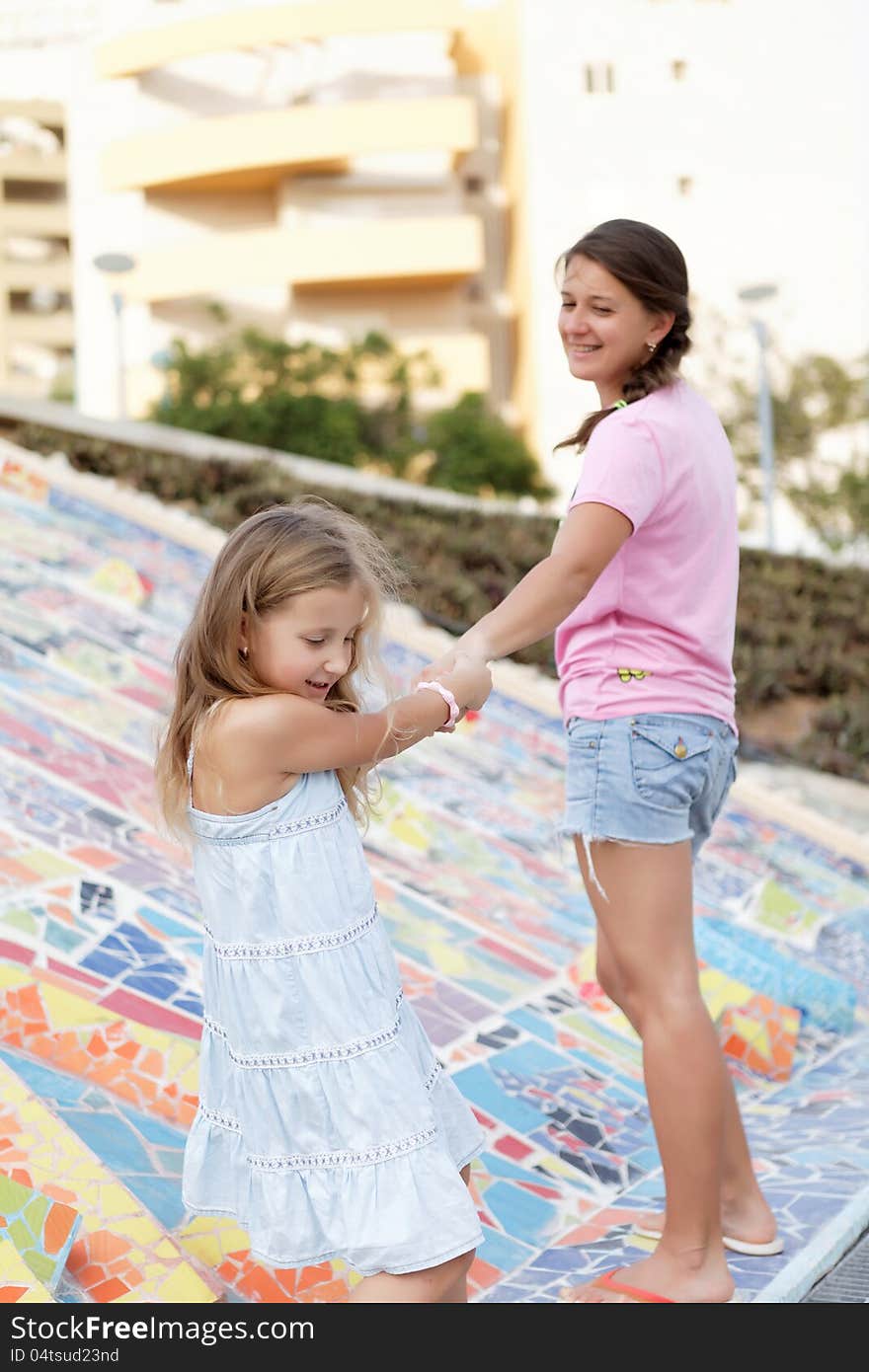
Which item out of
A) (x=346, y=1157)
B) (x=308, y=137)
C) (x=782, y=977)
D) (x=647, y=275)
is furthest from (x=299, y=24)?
(x=346, y=1157)

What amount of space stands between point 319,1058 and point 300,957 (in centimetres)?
13

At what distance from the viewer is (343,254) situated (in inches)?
1254

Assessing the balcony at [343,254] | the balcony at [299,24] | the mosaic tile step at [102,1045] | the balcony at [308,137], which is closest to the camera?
the mosaic tile step at [102,1045]

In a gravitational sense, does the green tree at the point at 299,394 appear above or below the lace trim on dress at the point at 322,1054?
above

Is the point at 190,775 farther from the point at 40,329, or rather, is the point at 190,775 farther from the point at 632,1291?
the point at 40,329

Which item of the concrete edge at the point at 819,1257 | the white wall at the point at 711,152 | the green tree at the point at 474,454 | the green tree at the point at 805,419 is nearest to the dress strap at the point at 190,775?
the concrete edge at the point at 819,1257

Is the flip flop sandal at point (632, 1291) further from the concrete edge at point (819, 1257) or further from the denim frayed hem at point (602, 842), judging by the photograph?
the denim frayed hem at point (602, 842)

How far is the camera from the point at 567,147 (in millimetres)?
33094

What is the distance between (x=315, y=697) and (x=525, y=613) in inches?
15.5

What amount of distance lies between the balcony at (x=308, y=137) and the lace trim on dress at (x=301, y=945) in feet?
102

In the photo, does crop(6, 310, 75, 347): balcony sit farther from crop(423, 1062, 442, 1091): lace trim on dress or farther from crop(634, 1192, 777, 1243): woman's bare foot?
crop(423, 1062, 442, 1091): lace trim on dress

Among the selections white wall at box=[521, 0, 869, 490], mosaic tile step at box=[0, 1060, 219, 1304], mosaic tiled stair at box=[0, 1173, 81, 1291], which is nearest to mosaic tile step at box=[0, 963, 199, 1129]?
mosaic tile step at box=[0, 1060, 219, 1304]

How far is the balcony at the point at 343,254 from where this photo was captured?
31828 mm

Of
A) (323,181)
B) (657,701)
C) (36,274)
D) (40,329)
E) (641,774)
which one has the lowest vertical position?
(641,774)
